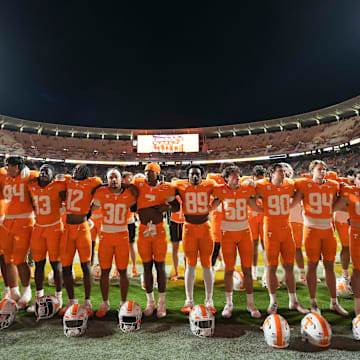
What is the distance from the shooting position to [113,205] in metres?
3.82

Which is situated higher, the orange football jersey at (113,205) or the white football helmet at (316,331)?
the orange football jersey at (113,205)

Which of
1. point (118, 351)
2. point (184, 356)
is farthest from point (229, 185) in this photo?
point (118, 351)

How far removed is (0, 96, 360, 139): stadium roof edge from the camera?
31.0 m

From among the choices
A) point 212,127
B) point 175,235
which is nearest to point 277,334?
point 175,235

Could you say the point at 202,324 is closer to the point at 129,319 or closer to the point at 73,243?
the point at 129,319

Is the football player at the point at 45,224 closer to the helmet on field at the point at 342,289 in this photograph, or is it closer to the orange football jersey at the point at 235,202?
the orange football jersey at the point at 235,202

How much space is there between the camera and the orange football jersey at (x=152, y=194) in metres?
3.93

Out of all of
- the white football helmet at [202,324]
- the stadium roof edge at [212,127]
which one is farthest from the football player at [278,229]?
the stadium roof edge at [212,127]

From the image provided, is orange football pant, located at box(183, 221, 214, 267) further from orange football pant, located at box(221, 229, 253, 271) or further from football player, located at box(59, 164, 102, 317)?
football player, located at box(59, 164, 102, 317)

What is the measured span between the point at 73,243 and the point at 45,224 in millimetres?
572

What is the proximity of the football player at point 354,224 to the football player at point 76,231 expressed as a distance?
3.92 metres

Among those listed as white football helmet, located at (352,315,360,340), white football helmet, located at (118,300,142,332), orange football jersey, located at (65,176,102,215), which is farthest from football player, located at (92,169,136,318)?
white football helmet, located at (352,315,360,340)

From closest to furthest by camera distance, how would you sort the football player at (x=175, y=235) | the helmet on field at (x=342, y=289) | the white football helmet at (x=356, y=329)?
the white football helmet at (x=356, y=329), the helmet on field at (x=342, y=289), the football player at (x=175, y=235)

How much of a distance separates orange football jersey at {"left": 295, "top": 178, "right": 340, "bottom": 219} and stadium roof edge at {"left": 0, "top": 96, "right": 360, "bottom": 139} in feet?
102
